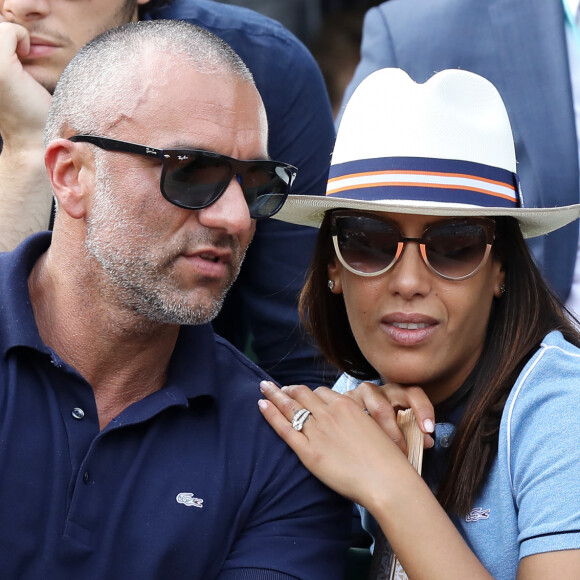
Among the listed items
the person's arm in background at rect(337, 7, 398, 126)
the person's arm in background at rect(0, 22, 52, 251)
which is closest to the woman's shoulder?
the person's arm in background at rect(337, 7, 398, 126)

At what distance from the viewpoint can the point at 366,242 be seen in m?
2.74

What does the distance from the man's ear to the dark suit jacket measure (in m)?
1.37

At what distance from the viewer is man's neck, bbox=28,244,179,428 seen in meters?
2.68

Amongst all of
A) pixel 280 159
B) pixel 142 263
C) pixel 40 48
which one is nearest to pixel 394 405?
pixel 142 263

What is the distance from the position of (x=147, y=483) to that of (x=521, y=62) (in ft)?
6.13

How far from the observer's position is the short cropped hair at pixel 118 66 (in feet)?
8.59

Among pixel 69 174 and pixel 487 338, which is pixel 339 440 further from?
pixel 69 174

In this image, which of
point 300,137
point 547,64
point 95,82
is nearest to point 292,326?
point 300,137

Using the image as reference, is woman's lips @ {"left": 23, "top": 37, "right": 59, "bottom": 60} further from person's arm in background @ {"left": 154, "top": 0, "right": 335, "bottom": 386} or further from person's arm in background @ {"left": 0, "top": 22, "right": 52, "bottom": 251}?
person's arm in background @ {"left": 154, "top": 0, "right": 335, "bottom": 386}

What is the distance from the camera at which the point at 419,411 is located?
8.68ft

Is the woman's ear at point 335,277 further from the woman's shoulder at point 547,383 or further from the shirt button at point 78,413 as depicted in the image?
the shirt button at point 78,413

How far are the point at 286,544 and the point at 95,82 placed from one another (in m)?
1.11

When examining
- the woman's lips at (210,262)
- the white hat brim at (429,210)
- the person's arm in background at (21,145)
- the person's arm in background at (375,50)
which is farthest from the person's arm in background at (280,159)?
the woman's lips at (210,262)

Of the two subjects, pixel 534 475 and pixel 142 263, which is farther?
pixel 142 263
